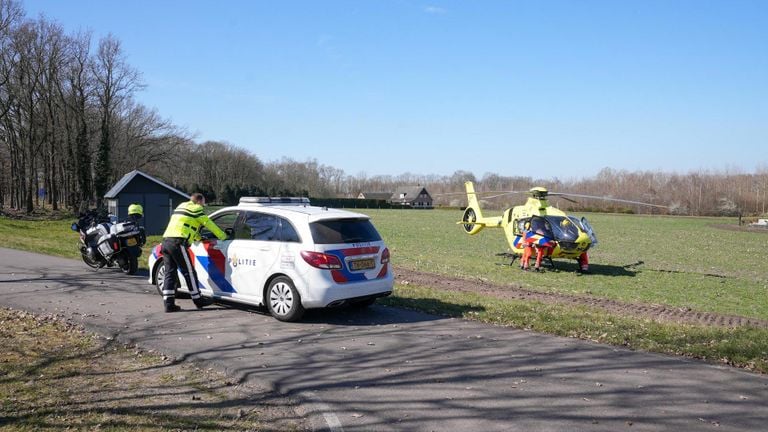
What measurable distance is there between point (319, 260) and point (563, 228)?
1340 centimetres

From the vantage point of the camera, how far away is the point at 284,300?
28.6ft

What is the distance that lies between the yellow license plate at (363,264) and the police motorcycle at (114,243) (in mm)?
7213

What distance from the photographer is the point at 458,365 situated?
6441 mm

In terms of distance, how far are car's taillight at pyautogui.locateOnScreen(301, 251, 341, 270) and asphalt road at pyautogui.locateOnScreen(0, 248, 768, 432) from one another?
0.84 meters

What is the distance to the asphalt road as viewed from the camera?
16.2 feet

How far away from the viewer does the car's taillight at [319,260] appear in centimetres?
843

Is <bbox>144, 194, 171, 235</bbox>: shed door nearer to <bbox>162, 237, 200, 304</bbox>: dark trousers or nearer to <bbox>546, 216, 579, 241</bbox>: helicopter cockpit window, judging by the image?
<bbox>546, 216, 579, 241</bbox>: helicopter cockpit window

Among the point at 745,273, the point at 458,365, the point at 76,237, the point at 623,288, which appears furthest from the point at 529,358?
the point at 76,237

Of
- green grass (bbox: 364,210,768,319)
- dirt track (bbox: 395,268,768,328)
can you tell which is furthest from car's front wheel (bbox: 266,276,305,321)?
green grass (bbox: 364,210,768,319)

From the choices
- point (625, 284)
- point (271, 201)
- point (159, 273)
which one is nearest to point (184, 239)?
point (159, 273)

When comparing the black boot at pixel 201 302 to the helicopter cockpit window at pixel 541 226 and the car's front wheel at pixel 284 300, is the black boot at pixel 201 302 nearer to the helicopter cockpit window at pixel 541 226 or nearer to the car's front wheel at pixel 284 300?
the car's front wheel at pixel 284 300

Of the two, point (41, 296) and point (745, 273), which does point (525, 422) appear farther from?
point (745, 273)

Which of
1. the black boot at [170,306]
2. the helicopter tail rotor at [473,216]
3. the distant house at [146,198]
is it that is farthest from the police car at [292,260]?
the helicopter tail rotor at [473,216]

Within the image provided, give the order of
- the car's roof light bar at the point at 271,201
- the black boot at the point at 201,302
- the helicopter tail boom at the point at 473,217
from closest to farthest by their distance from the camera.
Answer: the black boot at the point at 201,302 → the car's roof light bar at the point at 271,201 → the helicopter tail boom at the point at 473,217
